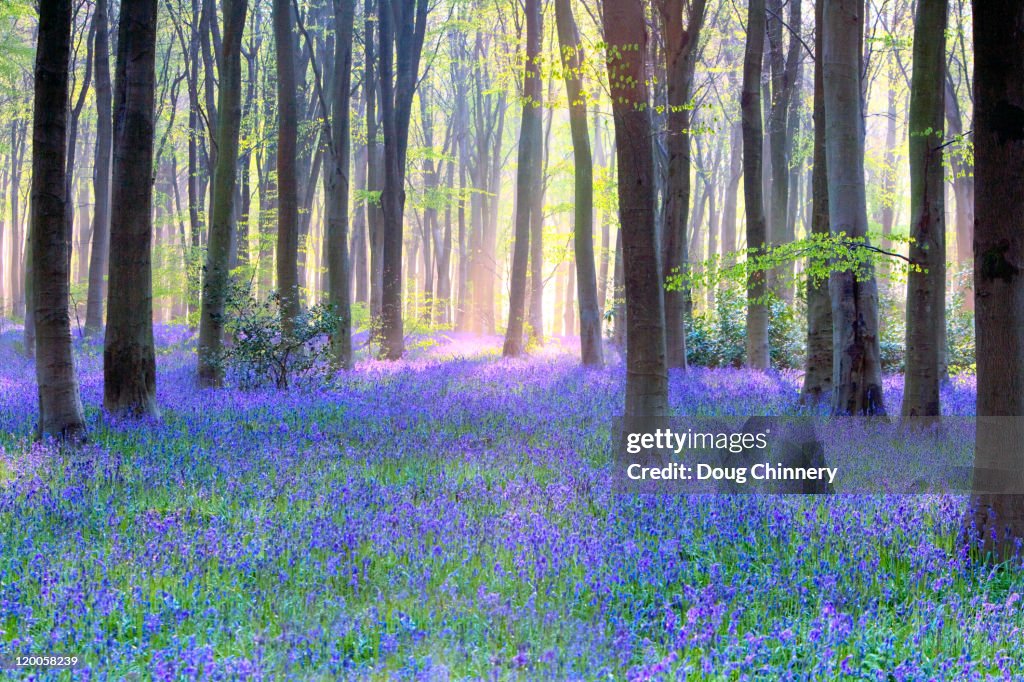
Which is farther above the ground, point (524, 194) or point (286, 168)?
point (524, 194)

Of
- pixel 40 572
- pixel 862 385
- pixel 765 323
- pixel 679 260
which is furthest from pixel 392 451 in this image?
pixel 765 323

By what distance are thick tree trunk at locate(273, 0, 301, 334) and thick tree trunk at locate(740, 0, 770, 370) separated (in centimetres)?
822

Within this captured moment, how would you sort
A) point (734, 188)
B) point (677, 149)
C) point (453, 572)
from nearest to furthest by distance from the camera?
point (453, 572), point (677, 149), point (734, 188)

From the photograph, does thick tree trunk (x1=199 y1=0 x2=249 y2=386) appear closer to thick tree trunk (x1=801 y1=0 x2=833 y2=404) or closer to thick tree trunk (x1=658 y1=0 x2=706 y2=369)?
thick tree trunk (x1=658 y1=0 x2=706 y2=369)

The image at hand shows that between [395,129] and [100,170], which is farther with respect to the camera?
[100,170]

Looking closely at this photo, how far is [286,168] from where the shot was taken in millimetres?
14477

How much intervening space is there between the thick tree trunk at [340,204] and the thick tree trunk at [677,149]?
6.25 meters

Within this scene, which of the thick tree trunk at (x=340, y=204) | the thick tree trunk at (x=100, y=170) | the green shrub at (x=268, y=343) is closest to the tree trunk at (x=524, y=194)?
the thick tree trunk at (x=340, y=204)

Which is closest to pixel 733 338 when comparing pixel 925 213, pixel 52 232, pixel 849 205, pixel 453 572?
pixel 849 205

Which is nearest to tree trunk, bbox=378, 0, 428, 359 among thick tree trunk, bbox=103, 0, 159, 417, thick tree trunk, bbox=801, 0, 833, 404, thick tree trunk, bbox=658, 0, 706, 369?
thick tree trunk, bbox=658, 0, 706, 369

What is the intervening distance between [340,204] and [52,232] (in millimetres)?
8844

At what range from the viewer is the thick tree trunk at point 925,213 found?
9.07 meters

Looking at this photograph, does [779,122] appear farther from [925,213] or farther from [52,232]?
[52,232]

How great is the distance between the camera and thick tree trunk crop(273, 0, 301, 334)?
564 inches
